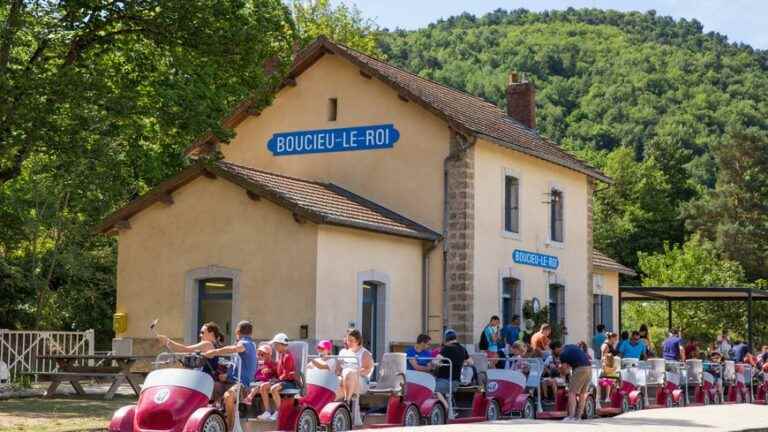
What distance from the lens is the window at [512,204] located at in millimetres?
29078

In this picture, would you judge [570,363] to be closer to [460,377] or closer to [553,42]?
[460,377]

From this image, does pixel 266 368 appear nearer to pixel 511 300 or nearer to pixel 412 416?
pixel 412 416

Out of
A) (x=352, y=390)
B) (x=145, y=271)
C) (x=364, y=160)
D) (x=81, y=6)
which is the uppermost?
(x=81, y=6)

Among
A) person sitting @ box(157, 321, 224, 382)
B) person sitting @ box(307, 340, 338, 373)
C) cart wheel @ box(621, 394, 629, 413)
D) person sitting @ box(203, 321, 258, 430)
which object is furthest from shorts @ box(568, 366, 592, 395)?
person sitting @ box(157, 321, 224, 382)

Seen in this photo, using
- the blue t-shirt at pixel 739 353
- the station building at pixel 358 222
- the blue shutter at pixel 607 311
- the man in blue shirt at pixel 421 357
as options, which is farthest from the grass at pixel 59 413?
the blue shutter at pixel 607 311

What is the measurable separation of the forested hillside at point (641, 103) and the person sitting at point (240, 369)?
185 ft

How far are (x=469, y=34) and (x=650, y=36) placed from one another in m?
19.2

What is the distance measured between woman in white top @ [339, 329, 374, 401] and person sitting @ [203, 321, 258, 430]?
2.04 meters

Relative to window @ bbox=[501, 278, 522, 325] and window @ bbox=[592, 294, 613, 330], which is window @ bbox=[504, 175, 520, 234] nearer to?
window @ bbox=[501, 278, 522, 325]

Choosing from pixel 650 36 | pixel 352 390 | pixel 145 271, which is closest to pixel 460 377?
pixel 352 390

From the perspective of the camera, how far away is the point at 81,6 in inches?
925

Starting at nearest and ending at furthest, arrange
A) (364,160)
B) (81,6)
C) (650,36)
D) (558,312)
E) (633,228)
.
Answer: (81,6), (364,160), (558,312), (633,228), (650,36)

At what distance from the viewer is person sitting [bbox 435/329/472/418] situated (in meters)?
19.6

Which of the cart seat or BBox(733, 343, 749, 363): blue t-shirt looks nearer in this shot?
the cart seat
